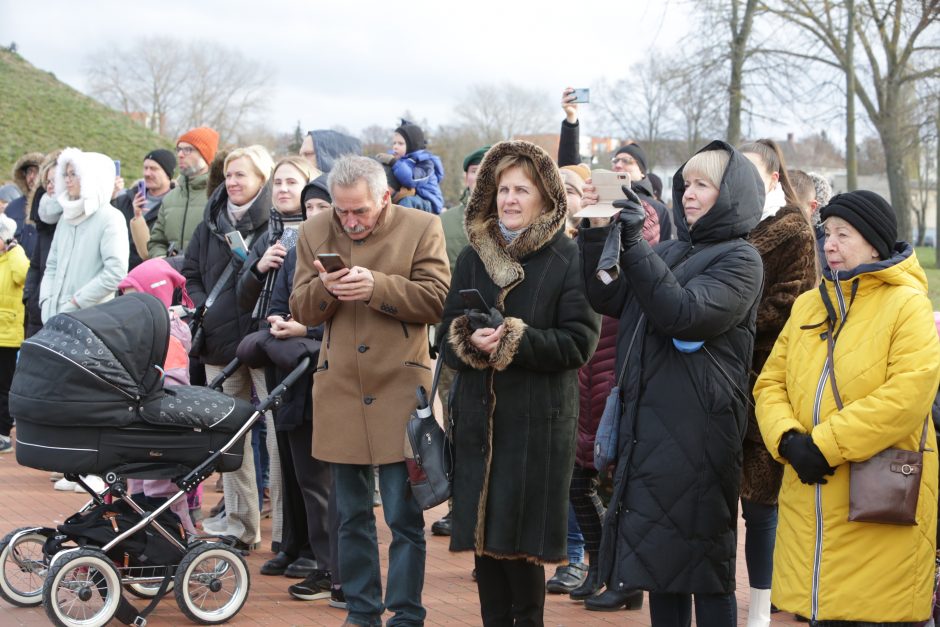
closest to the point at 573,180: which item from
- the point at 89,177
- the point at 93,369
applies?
the point at 93,369

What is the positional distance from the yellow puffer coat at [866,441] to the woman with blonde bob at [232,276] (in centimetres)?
352

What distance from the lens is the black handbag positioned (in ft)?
14.6

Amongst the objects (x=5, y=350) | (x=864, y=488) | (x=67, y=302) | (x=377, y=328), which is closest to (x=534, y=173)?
(x=377, y=328)

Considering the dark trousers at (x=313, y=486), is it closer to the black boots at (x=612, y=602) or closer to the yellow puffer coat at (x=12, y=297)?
the black boots at (x=612, y=602)

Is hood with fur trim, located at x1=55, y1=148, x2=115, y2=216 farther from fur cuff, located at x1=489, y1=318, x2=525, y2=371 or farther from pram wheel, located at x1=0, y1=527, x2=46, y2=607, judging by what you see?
fur cuff, located at x1=489, y1=318, x2=525, y2=371

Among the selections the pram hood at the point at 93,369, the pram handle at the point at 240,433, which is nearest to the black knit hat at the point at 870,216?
the pram handle at the point at 240,433

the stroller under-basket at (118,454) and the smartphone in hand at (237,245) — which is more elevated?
the smartphone in hand at (237,245)

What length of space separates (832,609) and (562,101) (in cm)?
389

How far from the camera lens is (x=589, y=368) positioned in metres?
5.60

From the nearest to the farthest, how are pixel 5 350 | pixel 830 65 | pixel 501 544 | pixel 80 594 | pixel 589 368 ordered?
pixel 501 544 < pixel 80 594 < pixel 589 368 < pixel 5 350 < pixel 830 65

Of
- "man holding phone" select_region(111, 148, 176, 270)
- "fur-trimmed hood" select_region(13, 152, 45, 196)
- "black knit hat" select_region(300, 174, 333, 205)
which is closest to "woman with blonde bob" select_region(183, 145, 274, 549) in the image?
"black knit hat" select_region(300, 174, 333, 205)

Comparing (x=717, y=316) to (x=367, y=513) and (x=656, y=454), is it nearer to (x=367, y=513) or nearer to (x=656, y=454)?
(x=656, y=454)

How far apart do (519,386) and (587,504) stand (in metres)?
1.51

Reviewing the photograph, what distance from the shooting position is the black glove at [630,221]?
3838mm
